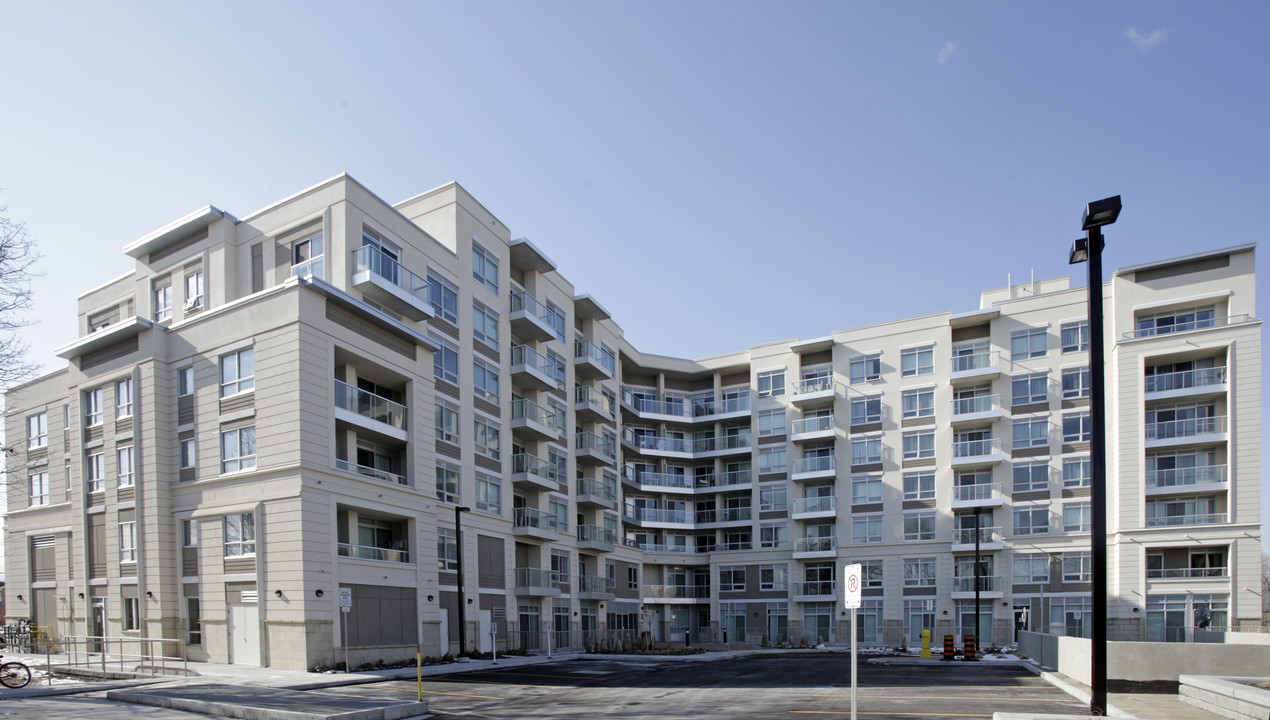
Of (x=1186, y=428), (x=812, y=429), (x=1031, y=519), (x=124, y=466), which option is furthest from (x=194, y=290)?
(x=1186, y=428)

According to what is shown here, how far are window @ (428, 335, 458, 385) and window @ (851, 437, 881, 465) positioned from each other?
32092 mm

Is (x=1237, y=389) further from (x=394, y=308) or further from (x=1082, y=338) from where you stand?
(x=394, y=308)

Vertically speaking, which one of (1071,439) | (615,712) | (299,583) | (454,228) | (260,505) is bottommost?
(615,712)

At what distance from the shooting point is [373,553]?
3356 centimetres

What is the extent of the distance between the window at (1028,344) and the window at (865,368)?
347 inches

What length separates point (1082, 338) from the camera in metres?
56.1

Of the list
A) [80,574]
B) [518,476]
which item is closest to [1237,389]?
[518,476]

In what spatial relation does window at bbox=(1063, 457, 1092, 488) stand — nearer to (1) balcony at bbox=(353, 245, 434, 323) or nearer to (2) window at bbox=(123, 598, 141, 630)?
(1) balcony at bbox=(353, 245, 434, 323)

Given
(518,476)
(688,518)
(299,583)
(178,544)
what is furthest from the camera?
(688,518)

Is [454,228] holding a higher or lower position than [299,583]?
higher

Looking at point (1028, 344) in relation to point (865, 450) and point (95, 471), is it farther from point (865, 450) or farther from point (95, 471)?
point (95, 471)

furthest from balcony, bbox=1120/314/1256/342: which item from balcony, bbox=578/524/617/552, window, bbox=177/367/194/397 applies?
window, bbox=177/367/194/397

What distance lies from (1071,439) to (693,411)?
2731 centimetres

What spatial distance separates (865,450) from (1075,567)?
48.5 feet
